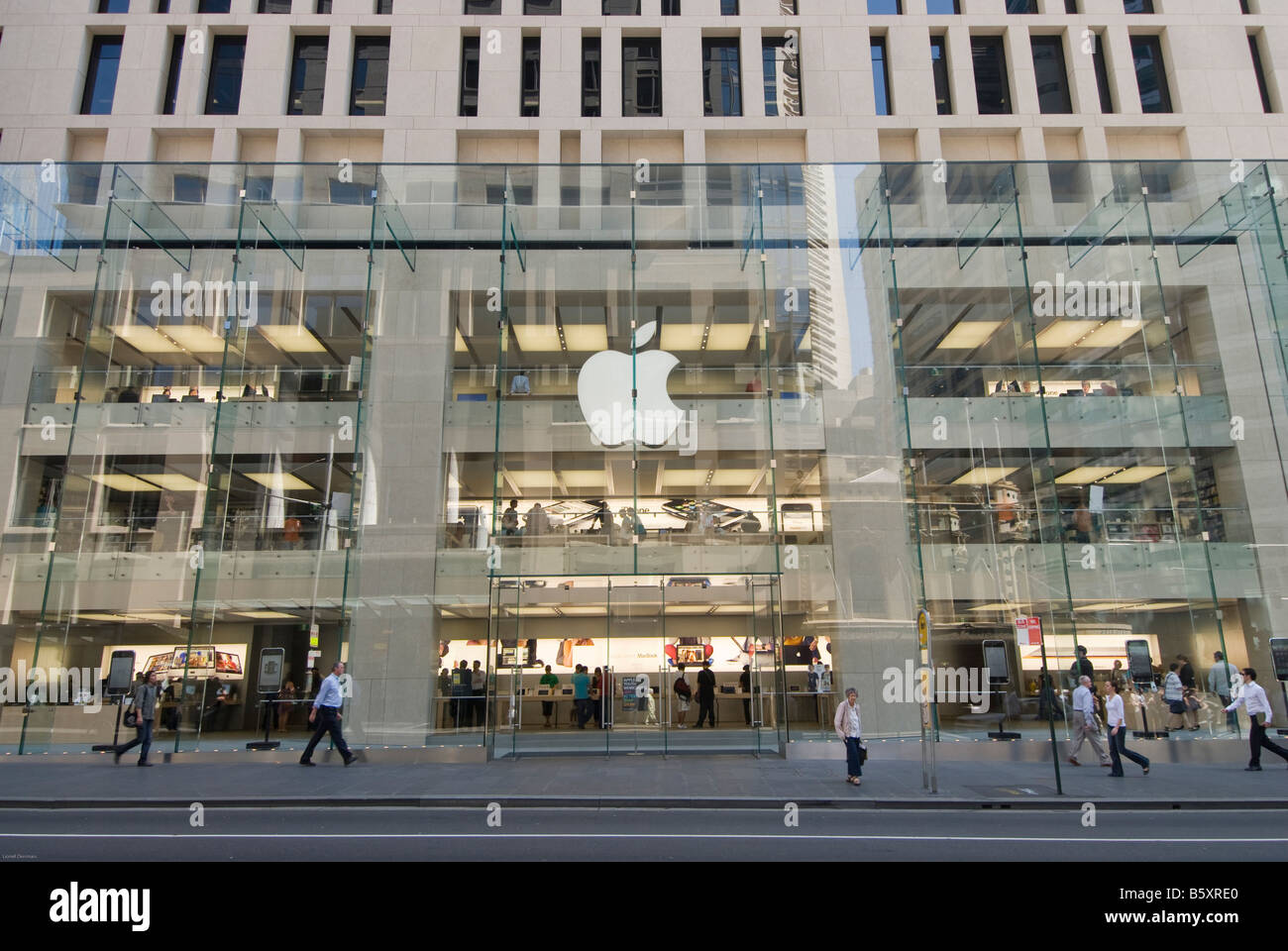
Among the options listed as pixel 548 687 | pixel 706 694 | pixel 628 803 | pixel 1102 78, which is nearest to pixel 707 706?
pixel 706 694

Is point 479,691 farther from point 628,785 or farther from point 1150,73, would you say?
point 1150,73

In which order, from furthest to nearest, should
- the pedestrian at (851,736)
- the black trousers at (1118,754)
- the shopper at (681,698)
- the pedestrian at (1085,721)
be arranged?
the shopper at (681,698) → the pedestrian at (1085,721) → the black trousers at (1118,754) → the pedestrian at (851,736)

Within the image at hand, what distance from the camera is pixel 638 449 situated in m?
17.6

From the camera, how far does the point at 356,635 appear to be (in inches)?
674

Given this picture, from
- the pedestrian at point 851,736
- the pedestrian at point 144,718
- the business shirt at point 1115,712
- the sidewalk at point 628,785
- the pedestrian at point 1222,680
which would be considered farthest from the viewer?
the pedestrian at point 1222,680

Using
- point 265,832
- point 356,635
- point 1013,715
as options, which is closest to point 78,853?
point 265,832

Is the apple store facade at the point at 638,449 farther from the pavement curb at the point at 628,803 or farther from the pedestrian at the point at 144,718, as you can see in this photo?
the pavement curb at the point at 628,803

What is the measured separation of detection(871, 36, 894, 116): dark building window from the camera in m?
22.8

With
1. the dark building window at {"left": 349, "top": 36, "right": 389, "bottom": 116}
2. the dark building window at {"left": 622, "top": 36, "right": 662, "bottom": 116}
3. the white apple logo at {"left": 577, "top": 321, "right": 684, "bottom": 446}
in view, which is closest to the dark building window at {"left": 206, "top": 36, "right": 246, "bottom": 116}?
the dark building window at {"left": 349, "top": 36, "right": 389, "bottom": 116}

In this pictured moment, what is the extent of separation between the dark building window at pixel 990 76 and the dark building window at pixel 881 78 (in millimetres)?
2449

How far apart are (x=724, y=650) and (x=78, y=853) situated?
545 inches

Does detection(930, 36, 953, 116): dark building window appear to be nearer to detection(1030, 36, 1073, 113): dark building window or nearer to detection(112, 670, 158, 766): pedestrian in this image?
detection(1030, 36, 1073, 113): dark building window

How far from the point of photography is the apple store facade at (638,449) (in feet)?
54.7

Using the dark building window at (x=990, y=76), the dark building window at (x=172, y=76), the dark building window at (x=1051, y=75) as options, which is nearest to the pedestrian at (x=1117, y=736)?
Answer: the dark building window at (x=990, y=76)
